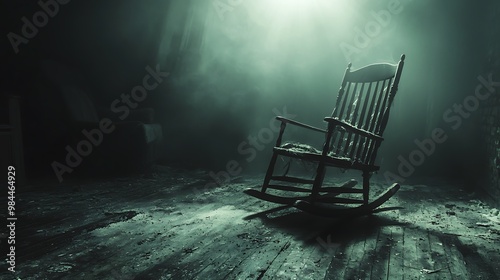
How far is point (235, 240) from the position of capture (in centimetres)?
220

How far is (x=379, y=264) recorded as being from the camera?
1.83m

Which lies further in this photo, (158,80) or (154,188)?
(158,80)

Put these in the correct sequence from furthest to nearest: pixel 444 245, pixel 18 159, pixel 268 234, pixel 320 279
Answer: pixel 18 159 < pixel 268 234 < pixel 444 245 < pixel 320 279

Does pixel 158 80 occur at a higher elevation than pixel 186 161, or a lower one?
higher

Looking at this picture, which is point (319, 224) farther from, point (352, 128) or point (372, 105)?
point (372, 105)

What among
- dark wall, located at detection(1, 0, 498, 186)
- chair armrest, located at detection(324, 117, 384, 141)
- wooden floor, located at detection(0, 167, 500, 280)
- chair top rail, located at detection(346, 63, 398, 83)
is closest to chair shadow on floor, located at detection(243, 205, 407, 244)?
wooden floor, located at detection(0, 167, 500, 280)

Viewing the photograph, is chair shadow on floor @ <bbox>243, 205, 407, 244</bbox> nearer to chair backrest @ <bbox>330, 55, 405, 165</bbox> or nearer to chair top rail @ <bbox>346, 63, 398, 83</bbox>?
chair backrest @ <bbox>330, 55, 405, 165</bbox>

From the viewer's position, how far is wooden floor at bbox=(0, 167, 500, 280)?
1729mm

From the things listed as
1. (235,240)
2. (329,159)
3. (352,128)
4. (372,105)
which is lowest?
(235,240)

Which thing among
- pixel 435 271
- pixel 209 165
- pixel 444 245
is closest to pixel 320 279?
pixel 435 271

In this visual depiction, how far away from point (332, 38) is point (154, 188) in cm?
410

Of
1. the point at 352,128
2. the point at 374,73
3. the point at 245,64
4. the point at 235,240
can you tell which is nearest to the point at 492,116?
the point at 374,73

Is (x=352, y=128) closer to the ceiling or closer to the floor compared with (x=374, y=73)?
closer to the floor

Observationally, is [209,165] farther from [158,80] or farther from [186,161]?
[158,80]
